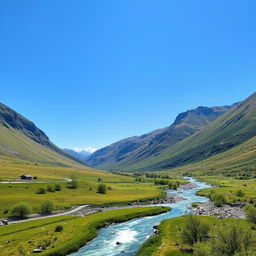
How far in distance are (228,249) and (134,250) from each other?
24.0 meters

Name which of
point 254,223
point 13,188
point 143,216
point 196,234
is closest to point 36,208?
point 13,188

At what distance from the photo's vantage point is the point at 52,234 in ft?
210

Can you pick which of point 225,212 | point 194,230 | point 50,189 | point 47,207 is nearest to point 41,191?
point 50,189

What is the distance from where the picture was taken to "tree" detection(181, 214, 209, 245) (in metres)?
49.2

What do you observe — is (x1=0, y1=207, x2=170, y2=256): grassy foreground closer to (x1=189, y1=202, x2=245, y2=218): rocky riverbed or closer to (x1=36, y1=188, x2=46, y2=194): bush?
(x1=189, y1=202, x2=245, y2=218): rocky riverbed

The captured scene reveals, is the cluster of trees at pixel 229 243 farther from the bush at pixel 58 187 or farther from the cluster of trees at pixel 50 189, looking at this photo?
the bush at pixel 58 187

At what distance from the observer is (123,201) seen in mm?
122500

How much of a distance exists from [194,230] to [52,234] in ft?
116

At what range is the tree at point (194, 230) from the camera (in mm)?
49156

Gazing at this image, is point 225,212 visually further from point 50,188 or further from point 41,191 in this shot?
point 50,188

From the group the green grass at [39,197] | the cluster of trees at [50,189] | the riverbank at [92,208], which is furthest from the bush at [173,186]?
the cluster of trees at [50,189]

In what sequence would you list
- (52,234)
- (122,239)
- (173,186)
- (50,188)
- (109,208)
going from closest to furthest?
1. (122,239)
2. (52,234)
3. (109,208)
4. (50,188)
5. (173,186)

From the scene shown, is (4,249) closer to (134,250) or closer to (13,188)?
(134,250)

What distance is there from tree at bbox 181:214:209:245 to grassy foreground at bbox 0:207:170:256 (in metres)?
24.1
